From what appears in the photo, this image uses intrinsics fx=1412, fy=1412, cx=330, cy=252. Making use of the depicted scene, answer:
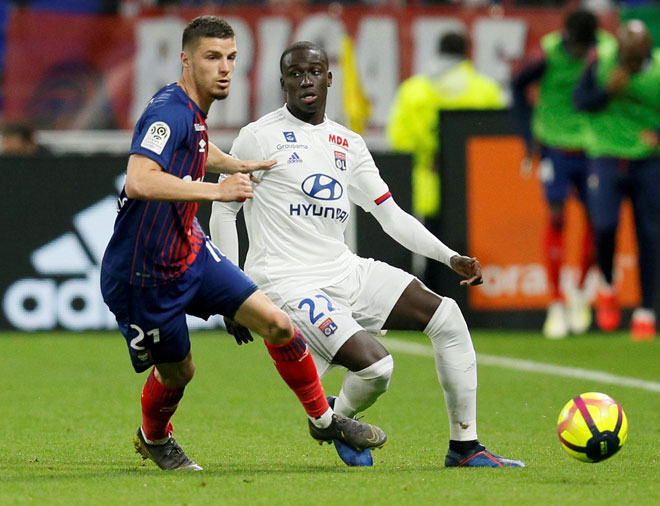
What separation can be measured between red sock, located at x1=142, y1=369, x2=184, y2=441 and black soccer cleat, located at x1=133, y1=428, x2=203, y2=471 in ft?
0.13

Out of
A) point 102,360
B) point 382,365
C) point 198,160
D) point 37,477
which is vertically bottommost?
point 102,360

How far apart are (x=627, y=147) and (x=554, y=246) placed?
1043 millimetres

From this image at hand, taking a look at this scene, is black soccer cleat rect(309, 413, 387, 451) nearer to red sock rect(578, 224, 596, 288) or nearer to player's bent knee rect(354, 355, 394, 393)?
player's bent knee rect(354, 355, 394, 393)

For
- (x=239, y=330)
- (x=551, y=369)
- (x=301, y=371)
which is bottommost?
(x=551, y=369)

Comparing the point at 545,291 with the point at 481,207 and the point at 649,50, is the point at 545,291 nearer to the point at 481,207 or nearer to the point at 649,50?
the point at 481,207

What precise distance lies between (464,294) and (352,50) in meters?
3.64

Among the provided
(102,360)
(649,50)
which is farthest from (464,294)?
(102,360)

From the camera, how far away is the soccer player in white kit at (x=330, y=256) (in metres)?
6.01

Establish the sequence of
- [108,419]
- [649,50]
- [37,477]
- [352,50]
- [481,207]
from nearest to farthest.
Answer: [37,477], [108,419], [649,50], [481,207], [352,50]

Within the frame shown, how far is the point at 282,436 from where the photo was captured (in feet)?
22.5

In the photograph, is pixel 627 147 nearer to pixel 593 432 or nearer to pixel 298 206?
pixel 298 206

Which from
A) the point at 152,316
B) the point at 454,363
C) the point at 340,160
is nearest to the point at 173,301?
the point at 152,316

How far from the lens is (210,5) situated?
15.2 m

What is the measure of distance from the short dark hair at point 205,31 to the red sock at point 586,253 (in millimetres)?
7123
